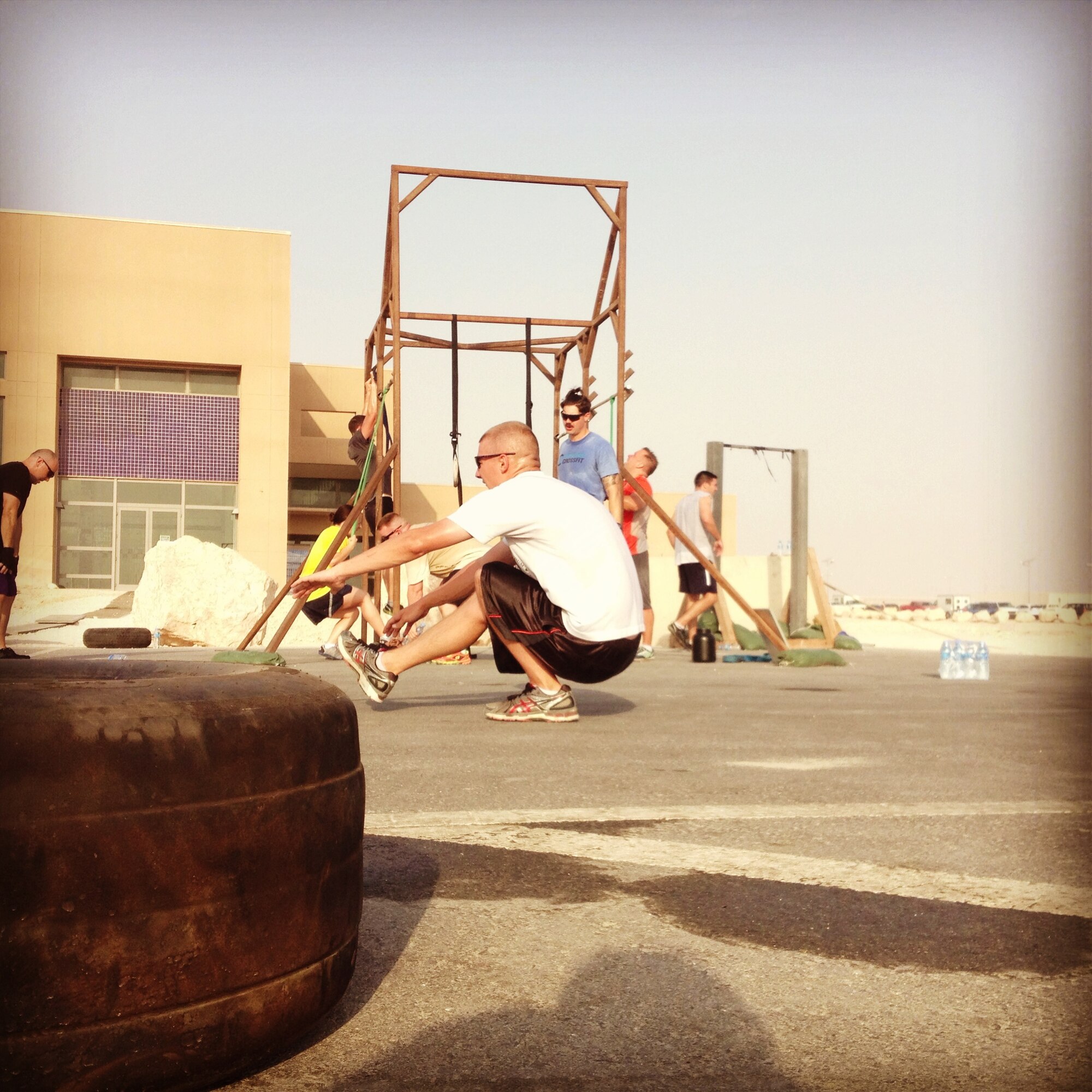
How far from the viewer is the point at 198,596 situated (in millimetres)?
15094

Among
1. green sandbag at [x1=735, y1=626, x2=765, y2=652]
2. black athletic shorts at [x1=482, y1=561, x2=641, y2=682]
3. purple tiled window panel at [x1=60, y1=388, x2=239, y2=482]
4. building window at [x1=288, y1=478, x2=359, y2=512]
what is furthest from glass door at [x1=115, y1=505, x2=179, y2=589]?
black athletic shorts at [x1=482, y1=561, x2=641, y2=682]

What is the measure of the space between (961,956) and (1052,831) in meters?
1.33

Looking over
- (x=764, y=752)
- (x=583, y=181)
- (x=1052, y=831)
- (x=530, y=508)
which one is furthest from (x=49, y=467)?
(x=1052, y=831)

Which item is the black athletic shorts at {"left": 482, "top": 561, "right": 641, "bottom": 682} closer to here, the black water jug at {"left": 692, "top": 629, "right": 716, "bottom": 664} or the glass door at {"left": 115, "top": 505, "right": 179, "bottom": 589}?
the black water jug at {"left": 692, "top": 629, "right": 716, "bottom": 664}

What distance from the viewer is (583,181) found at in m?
9.92

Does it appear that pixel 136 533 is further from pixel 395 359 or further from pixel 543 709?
pixel 543 709

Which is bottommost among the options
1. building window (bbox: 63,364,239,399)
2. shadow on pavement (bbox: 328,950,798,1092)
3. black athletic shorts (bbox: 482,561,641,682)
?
shadow on pavement (bbox: 328,950,798,1092)

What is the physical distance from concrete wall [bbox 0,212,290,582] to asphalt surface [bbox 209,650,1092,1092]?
25300 millimetres

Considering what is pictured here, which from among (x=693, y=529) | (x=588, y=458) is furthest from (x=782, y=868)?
(x=693, y=529)

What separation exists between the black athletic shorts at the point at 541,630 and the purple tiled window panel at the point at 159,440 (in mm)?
25745

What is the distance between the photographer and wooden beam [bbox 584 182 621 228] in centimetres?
999

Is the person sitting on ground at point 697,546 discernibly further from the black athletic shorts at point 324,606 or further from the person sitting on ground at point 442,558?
the black athletic shorts at point 324,606

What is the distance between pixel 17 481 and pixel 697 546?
6.31 meters

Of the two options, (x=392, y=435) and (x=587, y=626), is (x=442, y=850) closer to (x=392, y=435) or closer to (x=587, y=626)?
(x=587, y=626)
